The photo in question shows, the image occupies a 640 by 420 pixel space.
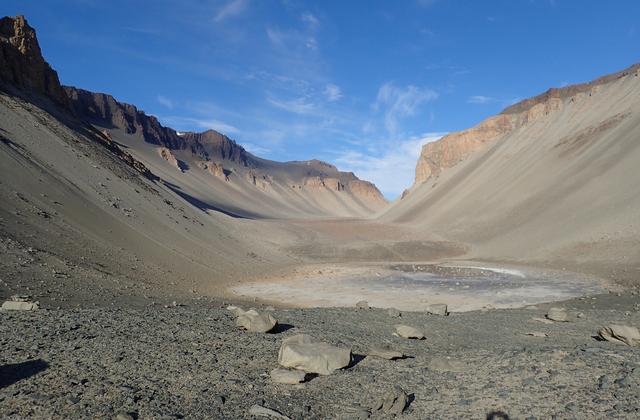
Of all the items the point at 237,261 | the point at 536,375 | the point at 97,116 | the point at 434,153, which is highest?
the point at 434,153

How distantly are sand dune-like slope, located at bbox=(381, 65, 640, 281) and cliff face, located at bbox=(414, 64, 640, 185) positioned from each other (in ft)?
2.86

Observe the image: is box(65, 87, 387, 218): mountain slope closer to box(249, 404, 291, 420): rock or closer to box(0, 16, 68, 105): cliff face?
box(0, 16, 68, 105): cliff face

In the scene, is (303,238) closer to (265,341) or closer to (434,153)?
(265,341)

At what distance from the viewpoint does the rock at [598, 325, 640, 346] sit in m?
7.76

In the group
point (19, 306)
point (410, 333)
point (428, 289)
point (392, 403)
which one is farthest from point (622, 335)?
point (428, 289)

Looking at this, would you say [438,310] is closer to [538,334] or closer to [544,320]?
→ [544,320]

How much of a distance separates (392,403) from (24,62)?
4108 cm

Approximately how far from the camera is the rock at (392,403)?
468 cm

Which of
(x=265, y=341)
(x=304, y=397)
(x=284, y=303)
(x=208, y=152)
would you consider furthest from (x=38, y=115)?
(x=208, y=152)

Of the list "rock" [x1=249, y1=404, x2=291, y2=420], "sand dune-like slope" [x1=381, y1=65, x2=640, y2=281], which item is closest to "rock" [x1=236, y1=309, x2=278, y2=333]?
"rock" [x1=249, y1=404, x2=291, y2=420]

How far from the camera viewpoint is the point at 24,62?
33.9 meters

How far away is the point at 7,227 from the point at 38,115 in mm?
19078

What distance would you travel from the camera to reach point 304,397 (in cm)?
499

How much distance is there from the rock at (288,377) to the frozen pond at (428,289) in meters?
10.1
